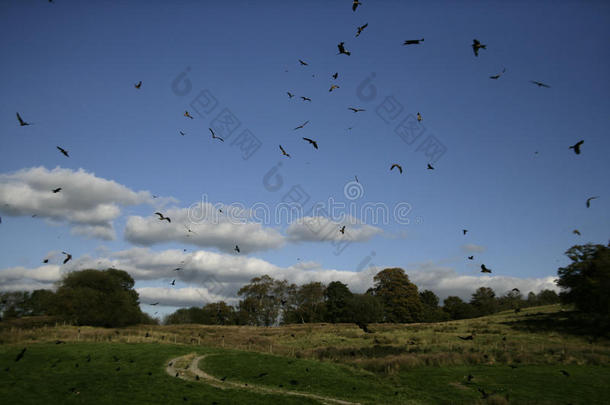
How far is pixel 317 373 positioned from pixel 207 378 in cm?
1036

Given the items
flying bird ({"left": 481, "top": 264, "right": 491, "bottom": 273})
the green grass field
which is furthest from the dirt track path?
flying bird ({"left": 481, "top": 264, "right": 491, "bottom": 273})

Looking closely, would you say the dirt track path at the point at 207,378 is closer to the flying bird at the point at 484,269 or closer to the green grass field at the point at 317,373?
the green grass field at the point at 317,373

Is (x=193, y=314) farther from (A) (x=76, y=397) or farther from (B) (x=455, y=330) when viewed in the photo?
(A) (x=76, y=397)

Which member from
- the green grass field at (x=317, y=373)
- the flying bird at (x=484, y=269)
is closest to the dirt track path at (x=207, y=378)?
the green grass field at (x=317, y=373)

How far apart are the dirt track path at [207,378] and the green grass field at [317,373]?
1.63 feet

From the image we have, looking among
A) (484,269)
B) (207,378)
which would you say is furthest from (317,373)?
(484,269)

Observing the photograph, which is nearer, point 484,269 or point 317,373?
point 484,269

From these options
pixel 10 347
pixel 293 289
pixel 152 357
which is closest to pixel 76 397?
pixel 152 357

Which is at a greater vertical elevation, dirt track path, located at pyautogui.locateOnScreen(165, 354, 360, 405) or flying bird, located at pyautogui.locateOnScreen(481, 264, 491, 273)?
flying bird, located at pyautogui.locateOnScreen(481, 264, 491, 273)

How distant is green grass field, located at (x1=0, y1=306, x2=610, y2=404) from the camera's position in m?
27.9

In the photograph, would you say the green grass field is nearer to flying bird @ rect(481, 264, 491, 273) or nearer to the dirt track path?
the dirt track path

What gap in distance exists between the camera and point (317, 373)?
3628 cm

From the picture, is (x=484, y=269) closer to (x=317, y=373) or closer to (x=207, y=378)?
(x=317, y=373)

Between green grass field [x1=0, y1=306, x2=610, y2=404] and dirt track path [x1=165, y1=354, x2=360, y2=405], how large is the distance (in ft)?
1.63
